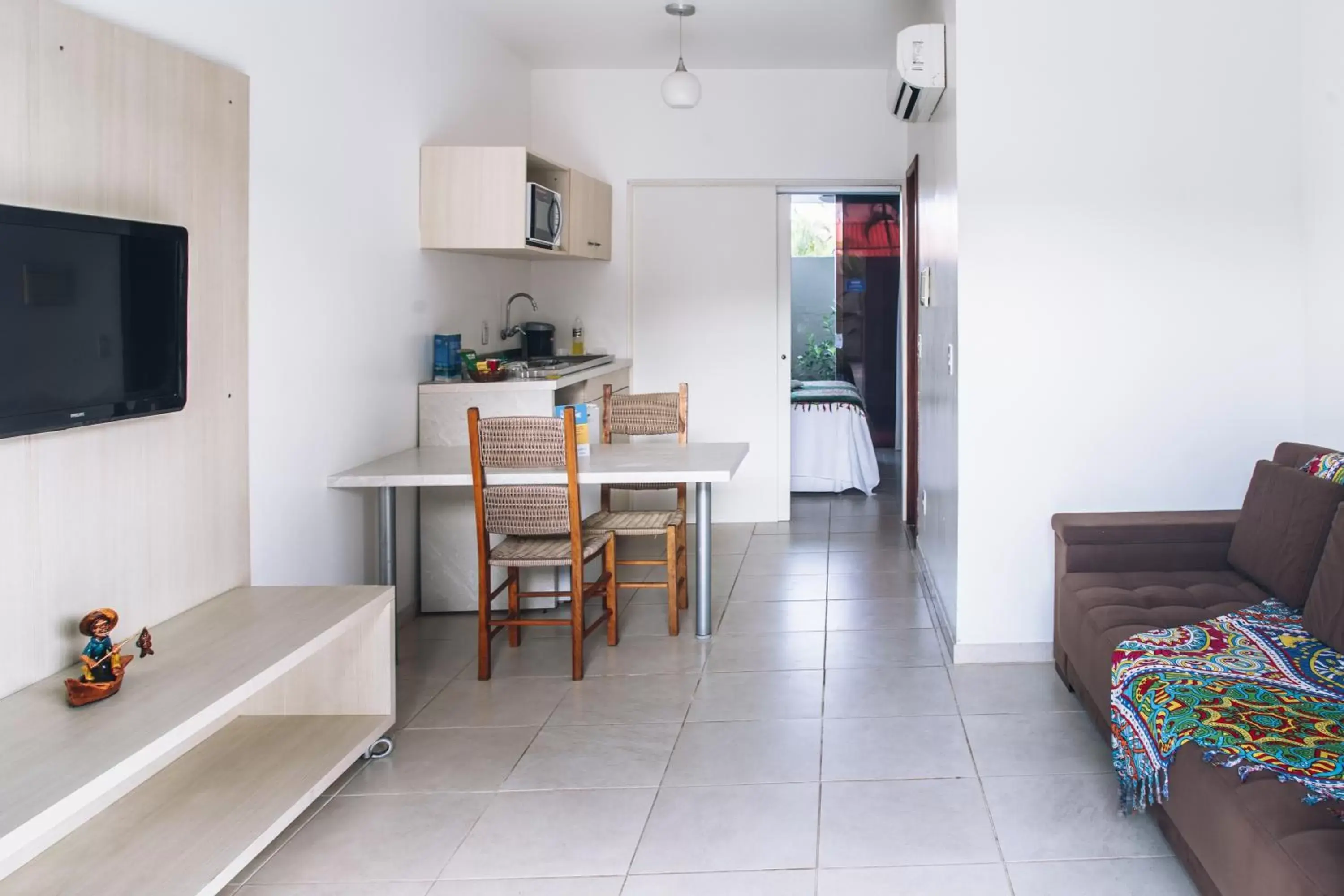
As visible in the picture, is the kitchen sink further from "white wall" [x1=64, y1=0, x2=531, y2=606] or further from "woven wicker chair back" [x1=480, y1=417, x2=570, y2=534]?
"woven wicker chair back" [x1=480, y1=417, x2=570, y2=534]

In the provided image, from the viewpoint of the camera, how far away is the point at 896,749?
3156 mm

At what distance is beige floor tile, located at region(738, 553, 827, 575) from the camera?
5453 millimetres

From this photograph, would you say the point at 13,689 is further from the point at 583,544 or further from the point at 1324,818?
the point at 1324,818

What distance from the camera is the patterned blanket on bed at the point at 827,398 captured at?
7.78 m

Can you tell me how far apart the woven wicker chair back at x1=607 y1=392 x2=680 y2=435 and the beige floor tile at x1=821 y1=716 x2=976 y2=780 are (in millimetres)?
2000

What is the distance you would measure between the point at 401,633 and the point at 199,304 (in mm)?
1863

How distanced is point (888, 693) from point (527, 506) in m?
1.33

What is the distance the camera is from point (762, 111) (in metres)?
6.69

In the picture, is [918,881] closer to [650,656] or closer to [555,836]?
[555,836]

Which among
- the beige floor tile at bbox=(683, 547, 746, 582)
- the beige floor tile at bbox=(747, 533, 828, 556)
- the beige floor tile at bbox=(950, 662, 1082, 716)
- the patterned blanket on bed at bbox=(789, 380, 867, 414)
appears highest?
the patterned blanket on bed at bbox=(789, 380, 867, 414)

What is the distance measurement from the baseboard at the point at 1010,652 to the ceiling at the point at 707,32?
2.90 m

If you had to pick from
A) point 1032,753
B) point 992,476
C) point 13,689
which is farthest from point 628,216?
point 13,689

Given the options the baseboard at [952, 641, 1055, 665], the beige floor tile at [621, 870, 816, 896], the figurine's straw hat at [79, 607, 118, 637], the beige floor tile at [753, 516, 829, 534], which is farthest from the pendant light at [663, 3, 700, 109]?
the beige floor tile at [621, 870, 816, 896]

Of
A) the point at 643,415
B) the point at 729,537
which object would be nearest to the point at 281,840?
the point at 643,415
